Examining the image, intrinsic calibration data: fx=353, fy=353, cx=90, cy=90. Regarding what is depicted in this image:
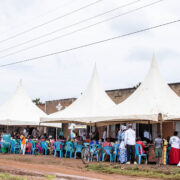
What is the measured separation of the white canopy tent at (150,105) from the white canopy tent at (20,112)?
25.7 feet

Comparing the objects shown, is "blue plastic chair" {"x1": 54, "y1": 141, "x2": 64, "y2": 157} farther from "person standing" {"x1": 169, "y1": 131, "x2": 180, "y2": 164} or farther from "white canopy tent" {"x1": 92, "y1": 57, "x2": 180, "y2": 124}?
"person standing" {"x1": 169, "y1": 131, "x2": 180, "y2": 164}

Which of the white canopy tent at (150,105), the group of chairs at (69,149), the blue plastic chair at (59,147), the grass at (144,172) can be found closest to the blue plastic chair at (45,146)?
the group of chairs at (69,149)

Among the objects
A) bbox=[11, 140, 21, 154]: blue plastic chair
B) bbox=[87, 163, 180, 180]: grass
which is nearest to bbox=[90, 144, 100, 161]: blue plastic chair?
bbox=[87, 163, 180, 180]: grass

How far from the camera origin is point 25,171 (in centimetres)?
1068

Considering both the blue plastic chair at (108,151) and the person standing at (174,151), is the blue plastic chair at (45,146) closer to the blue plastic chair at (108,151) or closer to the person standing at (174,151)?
the blue plastic chair at (108,151)

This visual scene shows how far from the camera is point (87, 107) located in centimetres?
1712

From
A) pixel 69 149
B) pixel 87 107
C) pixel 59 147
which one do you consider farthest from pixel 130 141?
pixel 59 147

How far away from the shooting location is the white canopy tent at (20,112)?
2191 centimetres

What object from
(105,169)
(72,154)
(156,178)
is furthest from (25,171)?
(72,154)

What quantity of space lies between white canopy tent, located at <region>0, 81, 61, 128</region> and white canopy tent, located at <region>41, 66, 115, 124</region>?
4.53 m

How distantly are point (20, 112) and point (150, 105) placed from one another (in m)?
11.1

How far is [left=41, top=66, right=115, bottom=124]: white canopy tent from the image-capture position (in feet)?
54.0

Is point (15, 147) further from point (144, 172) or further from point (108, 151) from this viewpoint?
point (144, 172)

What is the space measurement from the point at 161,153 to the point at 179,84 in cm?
737
